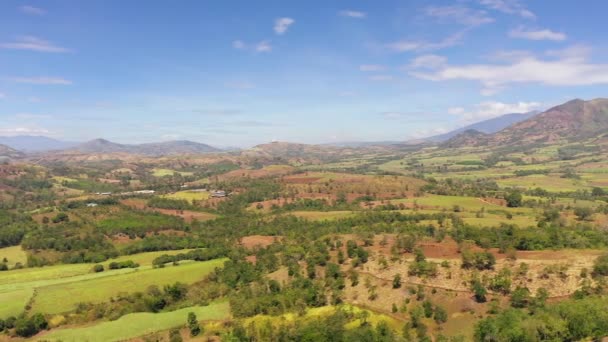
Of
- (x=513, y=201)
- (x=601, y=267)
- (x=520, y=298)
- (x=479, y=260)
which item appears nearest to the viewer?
(x=520, y=298)

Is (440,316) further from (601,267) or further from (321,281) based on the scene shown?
(601,267)

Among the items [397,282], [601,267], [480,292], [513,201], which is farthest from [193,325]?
[513,201]

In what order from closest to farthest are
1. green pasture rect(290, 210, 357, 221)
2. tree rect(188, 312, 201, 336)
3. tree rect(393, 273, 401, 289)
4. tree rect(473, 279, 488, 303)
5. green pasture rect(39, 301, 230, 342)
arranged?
green pasture rect(39, 301, 230, 342) → tree rect(188, 312, 201, 336) → tree rect(473, 279, 488, 303) → tree rect(393, 273, 401, 289) → green pasture rect(290, 210, 357, 221)

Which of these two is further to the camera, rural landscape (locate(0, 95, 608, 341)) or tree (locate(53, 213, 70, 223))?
tree (locate(53, 213, 70, 223))

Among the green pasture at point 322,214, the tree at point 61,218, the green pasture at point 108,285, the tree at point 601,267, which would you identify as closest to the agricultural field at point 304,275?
the tree at point 601,267

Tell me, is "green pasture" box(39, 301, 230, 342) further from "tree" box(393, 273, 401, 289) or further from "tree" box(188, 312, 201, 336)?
"tree" box(393, 273, 401, 289)

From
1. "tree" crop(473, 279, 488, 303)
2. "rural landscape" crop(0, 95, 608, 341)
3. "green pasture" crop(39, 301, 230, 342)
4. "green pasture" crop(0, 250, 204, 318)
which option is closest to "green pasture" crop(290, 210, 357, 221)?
"rural landscape" crop(0, 95, 608, 341)

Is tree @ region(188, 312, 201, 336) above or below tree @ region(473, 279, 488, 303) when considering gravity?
below

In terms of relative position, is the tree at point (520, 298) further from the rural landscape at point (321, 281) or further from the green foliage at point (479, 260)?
the green foliage at point (479, 260)

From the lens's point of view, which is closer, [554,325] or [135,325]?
[554,325]
